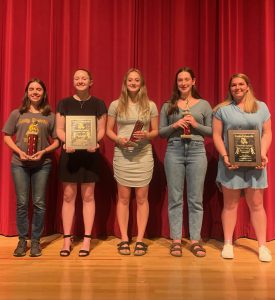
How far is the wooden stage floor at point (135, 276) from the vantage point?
84.5 inches

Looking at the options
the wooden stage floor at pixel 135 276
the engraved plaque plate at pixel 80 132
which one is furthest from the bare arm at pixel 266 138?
the engraved plaque plate at pixel 80 132

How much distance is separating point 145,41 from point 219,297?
2.57 meters

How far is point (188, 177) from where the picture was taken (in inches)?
117

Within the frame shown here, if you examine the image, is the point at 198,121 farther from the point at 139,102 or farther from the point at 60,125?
the point at 60,125

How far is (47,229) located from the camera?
139 inches

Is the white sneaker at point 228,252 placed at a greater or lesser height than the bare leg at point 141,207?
lesser

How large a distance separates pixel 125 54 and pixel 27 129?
1307mm

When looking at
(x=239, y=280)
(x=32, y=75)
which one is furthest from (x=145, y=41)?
(x=239, y=280)

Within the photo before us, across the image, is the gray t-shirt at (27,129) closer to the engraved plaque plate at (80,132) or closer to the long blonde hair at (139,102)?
the engraved plaque plate at (80,132)

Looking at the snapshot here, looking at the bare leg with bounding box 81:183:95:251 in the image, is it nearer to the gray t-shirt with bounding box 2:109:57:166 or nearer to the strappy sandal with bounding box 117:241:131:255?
the strappy sandal with bounding box 117:241:131:255

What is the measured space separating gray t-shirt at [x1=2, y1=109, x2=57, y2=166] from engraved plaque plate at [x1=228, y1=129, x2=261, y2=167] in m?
1.54

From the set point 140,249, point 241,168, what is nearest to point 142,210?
point 140,249

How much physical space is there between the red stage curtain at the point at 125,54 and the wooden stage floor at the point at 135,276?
0.48m

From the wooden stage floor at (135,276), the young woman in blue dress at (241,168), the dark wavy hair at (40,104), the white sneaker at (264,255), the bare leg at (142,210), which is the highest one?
the dark wavy hair at (40,104)
